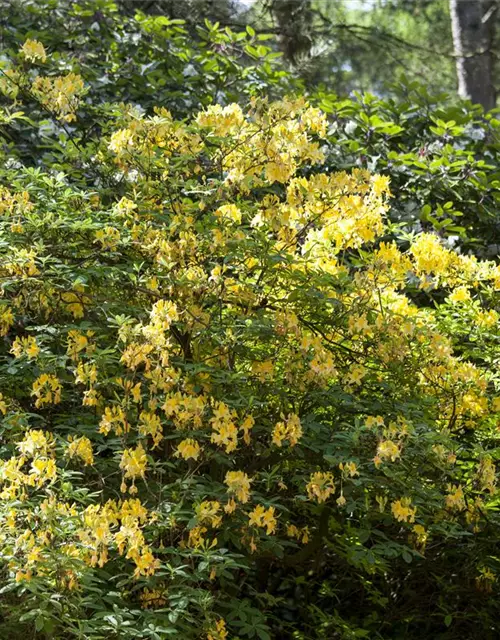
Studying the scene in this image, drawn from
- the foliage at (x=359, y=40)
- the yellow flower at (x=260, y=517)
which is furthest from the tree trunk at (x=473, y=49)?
the yellow flower at (x=260, y=517)

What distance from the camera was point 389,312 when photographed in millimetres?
3486

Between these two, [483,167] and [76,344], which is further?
[483,167]

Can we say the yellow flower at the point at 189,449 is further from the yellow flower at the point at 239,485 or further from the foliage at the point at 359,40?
the foliage at the point at 359,40

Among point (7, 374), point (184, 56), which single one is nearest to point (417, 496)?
point (7, 374)

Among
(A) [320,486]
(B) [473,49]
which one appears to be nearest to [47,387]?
(A) [320,486]

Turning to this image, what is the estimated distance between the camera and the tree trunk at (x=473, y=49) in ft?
28.6

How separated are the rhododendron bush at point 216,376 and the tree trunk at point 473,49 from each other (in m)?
5.24

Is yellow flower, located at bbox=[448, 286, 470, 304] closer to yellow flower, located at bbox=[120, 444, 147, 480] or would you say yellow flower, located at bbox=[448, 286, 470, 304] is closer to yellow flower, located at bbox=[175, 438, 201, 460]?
yellow flower, located at bbox=[175, 438, 201, 460]

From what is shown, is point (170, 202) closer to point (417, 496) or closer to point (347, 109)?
point (417, 496)

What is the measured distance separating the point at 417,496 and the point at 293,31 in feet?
21.0

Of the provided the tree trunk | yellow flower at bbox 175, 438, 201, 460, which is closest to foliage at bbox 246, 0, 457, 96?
the tree trunk

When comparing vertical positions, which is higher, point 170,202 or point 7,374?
point 170,202

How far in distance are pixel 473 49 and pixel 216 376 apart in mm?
6378

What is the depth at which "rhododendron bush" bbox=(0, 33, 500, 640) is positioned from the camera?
291cm
